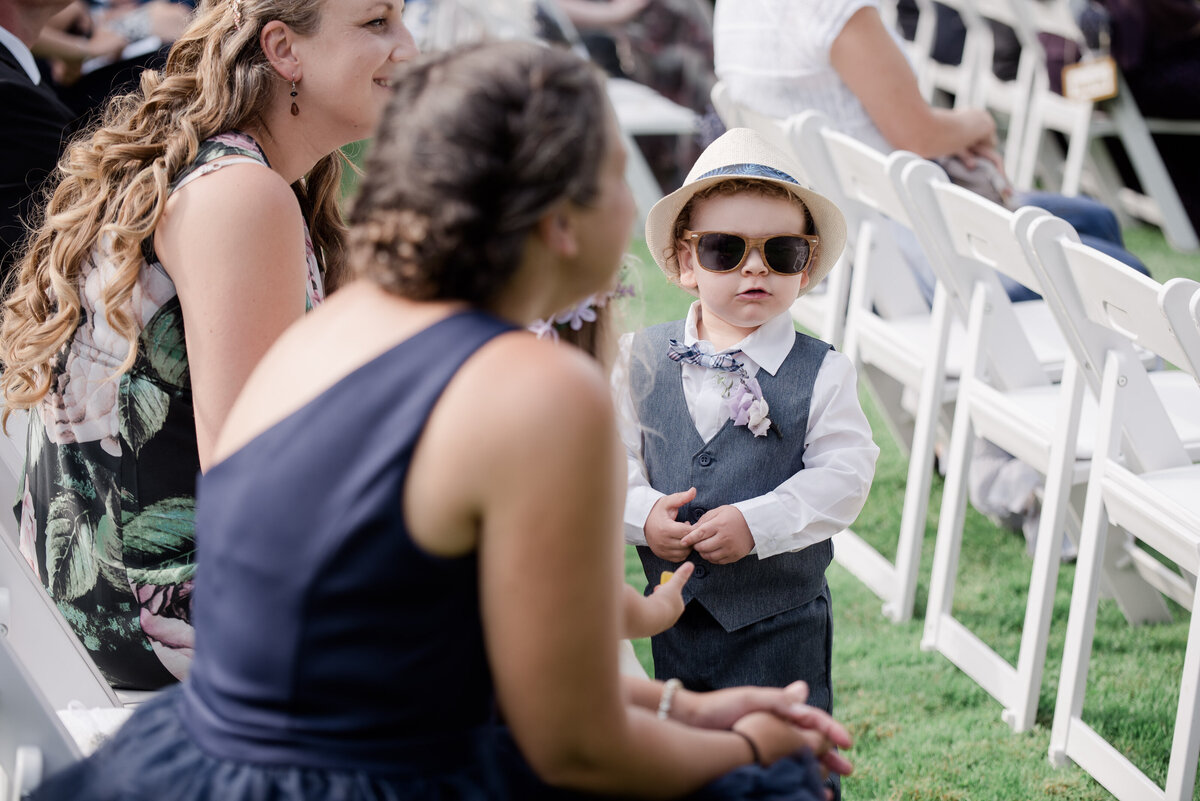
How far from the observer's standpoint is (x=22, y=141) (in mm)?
2906

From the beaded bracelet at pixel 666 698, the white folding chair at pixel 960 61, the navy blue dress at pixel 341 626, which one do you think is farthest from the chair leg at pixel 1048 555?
the white folding chair at pixel 960 61

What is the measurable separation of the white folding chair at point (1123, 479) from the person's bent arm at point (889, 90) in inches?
54.3

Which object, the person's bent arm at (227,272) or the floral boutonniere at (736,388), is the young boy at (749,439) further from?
the person's bent arm at (227,272)

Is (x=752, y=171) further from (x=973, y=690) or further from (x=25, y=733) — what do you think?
(x=973, y=690)

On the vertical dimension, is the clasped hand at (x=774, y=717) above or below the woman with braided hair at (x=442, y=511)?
below

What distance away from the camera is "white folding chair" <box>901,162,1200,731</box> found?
268cm

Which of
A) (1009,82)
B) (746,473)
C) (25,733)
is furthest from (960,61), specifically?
(25,733)

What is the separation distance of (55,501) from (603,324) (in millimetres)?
964

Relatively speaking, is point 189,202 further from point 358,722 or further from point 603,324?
point 358,722

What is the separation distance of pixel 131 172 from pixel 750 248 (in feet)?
3.31

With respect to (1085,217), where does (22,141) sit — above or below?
above

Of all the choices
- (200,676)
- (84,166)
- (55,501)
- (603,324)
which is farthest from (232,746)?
(84,166)

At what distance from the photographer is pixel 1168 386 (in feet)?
10.2

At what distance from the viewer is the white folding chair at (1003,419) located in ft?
8.78
